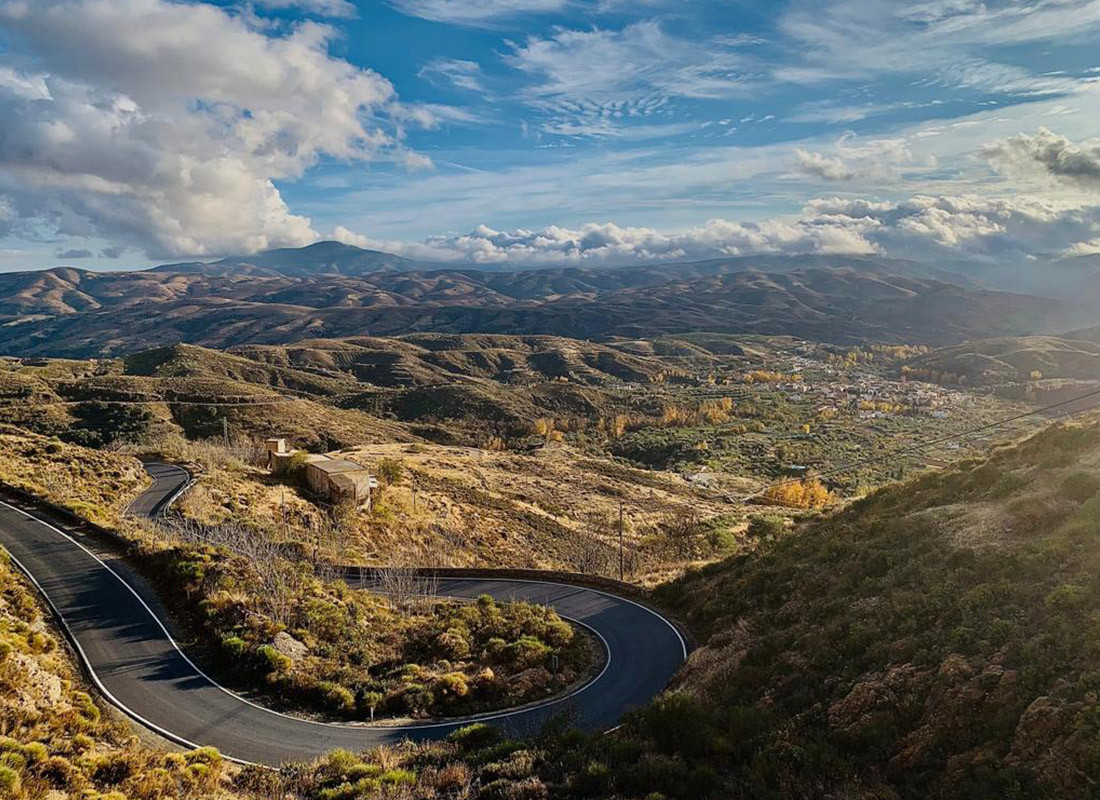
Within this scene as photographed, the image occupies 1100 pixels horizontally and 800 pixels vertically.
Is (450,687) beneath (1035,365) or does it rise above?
beneath

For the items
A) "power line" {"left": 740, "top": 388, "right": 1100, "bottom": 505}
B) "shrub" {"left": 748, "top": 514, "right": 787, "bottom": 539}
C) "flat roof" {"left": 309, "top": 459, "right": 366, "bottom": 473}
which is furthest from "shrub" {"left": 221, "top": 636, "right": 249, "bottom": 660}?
"shrub" {"left": 748, "top": 514, "right": 787, "bottom": 539}

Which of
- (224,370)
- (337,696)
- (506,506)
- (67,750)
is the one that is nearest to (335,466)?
(506,506)

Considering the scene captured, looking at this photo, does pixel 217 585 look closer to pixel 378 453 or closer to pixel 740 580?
pixel 740 580

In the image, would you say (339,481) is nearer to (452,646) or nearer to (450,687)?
(452,646)

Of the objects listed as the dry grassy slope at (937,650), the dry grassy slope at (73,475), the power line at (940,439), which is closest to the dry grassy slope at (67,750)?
the dry grassy slope at (937,650)

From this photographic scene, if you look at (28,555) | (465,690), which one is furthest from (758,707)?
(28,555)

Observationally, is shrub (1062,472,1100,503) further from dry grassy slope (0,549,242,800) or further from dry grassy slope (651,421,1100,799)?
dry grassy slope (0,549,242,800)
